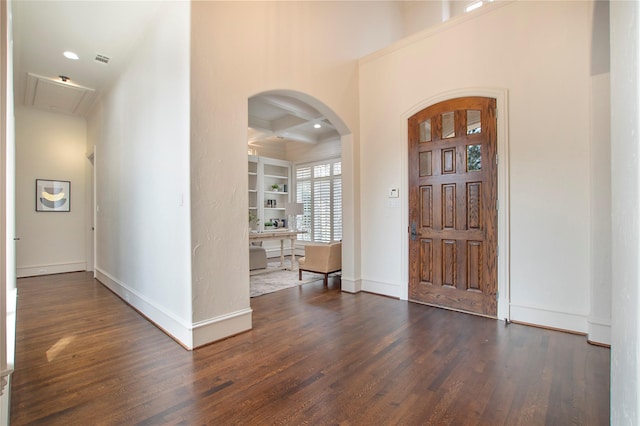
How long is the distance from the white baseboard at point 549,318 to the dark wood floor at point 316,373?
0.12 metres

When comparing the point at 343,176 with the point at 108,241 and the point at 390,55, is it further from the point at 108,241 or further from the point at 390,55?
the point at 108,241

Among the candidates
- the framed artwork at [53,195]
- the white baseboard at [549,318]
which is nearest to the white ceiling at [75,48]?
the framed artwork at [53,195]

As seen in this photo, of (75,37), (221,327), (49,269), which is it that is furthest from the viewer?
(49,269)

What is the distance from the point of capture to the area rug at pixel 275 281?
14.8 feet

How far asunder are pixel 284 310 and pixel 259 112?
4.05m

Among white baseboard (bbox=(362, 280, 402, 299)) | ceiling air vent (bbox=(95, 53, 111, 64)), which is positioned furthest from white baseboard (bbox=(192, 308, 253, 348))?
ceiling air vent (bbox=(95, 53, 111, 64))

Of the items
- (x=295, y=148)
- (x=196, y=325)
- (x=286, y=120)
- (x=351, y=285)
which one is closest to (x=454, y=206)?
(x=351, y=285)

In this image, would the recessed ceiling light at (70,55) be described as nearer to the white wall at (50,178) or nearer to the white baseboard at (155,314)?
the white wall at (50,178)

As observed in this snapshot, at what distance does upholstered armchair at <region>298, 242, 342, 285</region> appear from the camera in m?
4.77

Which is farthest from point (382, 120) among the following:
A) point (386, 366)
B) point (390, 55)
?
point (386, 366)

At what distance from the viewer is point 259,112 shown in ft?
19.7

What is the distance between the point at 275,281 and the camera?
16.7 feet

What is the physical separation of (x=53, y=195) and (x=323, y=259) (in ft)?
17.7

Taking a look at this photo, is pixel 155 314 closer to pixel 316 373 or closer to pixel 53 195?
pixel 316 373
